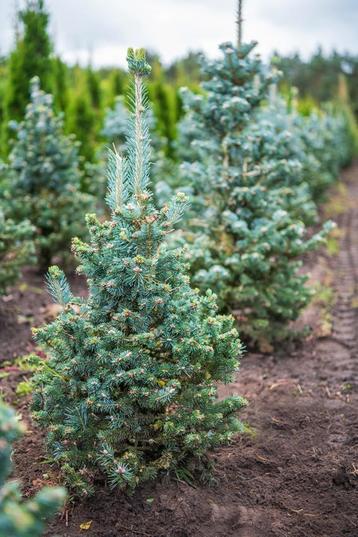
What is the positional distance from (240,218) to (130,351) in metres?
2.55

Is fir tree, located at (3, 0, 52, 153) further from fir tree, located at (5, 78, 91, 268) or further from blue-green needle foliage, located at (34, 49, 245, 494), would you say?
blue-green needle foliage, located at (34, 49, 245, 494)

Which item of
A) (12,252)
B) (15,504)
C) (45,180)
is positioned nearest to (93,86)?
(45,180)

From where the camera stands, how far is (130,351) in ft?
8.30

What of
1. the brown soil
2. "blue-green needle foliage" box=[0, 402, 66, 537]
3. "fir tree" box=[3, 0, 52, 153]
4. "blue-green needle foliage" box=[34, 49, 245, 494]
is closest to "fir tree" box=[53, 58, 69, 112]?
"fir tree" box=[3, 0, 52, 153]

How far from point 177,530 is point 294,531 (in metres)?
0.56

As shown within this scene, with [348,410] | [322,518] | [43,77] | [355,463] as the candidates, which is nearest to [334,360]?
[348,410]

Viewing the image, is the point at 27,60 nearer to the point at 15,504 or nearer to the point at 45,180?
the point at 45,180

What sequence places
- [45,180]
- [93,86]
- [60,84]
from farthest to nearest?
[93,86] < [60,84] < [45,180]

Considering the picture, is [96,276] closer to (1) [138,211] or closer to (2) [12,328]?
(1) [138,211]

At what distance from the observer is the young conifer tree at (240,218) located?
182 inches

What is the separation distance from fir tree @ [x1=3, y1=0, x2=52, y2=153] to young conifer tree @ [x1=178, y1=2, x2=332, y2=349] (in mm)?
4413

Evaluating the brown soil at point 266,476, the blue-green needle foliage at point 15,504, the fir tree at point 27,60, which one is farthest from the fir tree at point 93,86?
the blue-green needle foliage at point 15,504

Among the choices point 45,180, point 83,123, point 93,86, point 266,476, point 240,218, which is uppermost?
point 93,86

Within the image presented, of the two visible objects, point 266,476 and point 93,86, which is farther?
point 93,86
